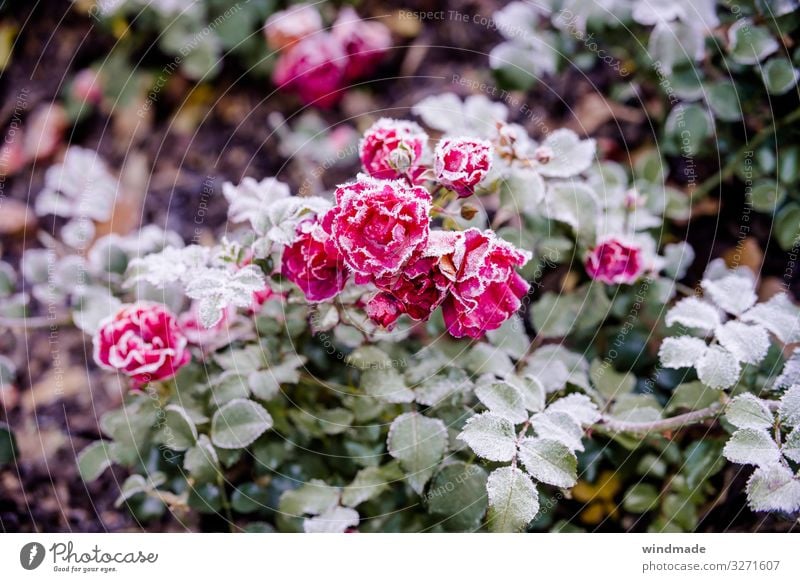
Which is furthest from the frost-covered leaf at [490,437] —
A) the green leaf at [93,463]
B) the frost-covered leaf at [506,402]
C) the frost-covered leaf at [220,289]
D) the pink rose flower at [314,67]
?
the pink rose flower at [314,67]

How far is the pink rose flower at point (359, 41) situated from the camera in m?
0.98

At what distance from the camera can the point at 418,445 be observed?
0.63m

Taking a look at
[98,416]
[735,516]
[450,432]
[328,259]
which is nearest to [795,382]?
[735,516]

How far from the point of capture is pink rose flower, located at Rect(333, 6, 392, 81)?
980 millimetres

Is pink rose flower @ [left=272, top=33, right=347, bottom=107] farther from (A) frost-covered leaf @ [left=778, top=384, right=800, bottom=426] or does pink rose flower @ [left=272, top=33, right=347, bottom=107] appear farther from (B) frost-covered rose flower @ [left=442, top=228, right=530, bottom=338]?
(A) frost-covered leaf @ [left=778, top=384, right=800, bottom=426]

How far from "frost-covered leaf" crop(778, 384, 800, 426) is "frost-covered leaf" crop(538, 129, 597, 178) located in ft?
0.92

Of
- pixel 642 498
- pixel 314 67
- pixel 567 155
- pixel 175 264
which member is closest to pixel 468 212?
pixel 567 155

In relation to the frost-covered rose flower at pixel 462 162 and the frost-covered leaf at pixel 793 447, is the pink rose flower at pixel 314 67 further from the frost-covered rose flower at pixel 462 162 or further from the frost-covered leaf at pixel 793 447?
the frost-covered leaf at pixel 793 447

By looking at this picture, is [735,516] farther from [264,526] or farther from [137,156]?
[137,156]

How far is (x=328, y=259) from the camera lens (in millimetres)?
573

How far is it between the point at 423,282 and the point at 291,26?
60 centimetres

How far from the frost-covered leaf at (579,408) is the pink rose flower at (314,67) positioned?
1.84 feet

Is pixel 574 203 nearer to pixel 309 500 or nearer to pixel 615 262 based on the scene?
pixel 615 262

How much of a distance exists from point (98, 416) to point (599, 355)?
637 millimetres
